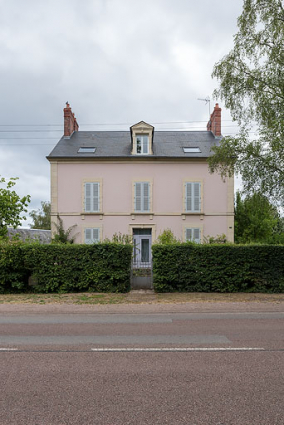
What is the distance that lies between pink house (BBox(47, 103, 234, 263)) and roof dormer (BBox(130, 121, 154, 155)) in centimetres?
31

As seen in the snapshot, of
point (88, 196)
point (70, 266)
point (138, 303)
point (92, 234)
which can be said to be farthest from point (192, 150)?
point (138, 303)

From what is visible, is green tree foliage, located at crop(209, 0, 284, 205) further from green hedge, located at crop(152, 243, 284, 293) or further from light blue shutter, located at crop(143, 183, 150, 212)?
light blue shutter, located at crop(143, 183, 150, 212)

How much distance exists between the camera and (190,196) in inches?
883

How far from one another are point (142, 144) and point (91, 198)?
16.2 ft

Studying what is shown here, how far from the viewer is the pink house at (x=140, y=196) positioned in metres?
22.3

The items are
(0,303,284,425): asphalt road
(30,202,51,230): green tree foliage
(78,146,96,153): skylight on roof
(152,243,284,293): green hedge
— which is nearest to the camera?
(0,303,284,425): asphalt road

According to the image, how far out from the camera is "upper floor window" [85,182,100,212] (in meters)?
22.4

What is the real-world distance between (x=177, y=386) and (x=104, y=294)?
8425 millimetres

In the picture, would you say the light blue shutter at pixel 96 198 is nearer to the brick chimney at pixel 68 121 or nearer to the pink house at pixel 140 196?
the pink house at pixel 140 196

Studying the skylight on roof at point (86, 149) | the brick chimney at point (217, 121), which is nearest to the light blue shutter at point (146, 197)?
the skylight on roof at point (86, 149)

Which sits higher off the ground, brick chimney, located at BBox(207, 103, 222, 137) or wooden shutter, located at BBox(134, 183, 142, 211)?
brick chimney, located at BBox(207, 103, 222, 137)

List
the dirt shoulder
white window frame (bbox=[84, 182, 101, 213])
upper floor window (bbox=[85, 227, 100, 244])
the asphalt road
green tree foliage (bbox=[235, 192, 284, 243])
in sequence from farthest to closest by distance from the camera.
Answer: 1. green tree foliage (bbox=[235, 192, 284, 243])
2. white window frame (bbox=[84, 182, 101, 213])
3. upper floor window (bbox=[85, 227, 100, 244])
4. the dirt shoulder
5. the asphalt road

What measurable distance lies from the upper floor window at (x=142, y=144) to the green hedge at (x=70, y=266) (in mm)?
11755

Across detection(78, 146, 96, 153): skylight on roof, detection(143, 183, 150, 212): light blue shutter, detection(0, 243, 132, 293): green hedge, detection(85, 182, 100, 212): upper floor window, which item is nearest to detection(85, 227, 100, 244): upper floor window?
detection(85, 182, 100, 212): upper floor window
